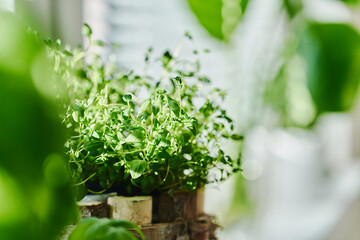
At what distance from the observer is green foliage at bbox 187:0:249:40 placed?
95 centimetres

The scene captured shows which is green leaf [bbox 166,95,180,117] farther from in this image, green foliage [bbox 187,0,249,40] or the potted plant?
green foliage [bbox 187,0,249,40]

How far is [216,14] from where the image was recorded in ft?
3.22

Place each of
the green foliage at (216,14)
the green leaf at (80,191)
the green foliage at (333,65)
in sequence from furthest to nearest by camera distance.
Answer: the green foliage at (333,65) → the green foliage at (216,14) → the green leaf at (80,191)

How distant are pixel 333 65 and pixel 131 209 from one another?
967mm

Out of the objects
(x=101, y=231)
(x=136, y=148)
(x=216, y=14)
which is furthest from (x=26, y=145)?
(x=216, y=14)

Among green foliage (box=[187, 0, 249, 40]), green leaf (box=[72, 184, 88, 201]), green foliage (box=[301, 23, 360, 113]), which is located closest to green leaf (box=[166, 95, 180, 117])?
green leaf (box=[72, 184, 88, 201])

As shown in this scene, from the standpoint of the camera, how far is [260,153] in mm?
1796

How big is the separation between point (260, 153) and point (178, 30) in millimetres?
673

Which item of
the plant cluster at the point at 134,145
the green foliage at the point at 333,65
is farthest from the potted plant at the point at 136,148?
the green foliage at the point at 333,65

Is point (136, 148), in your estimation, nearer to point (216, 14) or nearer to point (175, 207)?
point (175, 207)

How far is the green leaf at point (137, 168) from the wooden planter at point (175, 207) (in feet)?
0.23

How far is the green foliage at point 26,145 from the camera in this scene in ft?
0.57

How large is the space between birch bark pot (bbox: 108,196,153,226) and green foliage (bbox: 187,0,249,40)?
56cm

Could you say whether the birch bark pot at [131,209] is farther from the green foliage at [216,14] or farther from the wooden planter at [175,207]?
the green foliage at [216,14]
